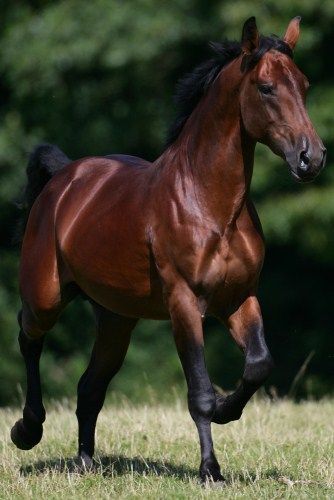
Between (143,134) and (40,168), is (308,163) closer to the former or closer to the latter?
(40,168)

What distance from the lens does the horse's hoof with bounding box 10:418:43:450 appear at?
278 inches

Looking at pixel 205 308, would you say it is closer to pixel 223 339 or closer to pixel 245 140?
pixel 245 140

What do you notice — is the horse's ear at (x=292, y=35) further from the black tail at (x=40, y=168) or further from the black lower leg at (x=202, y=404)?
the black tail at (x=40, y=168)

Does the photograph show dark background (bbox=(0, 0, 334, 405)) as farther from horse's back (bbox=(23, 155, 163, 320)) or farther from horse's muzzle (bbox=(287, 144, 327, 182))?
horse's muzzle (bbox=(287, 144, 327, 182))

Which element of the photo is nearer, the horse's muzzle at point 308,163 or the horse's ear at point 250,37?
the horse's muzzle at point 308,163

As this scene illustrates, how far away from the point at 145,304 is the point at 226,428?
2.11m

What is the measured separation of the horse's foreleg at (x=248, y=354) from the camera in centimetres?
592

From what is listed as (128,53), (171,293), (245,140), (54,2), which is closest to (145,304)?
(171,293)

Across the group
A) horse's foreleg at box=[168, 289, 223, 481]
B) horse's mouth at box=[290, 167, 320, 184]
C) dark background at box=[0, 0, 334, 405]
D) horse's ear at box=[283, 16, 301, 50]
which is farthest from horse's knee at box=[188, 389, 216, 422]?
dark background at box=[0, 0, 334, 405]

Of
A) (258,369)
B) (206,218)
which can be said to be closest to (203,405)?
(258,369)

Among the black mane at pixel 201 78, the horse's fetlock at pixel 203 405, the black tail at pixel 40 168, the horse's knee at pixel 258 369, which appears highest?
the black mane at pixel 201 78

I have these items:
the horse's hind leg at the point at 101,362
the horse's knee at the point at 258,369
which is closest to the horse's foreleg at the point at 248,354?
the horse's knee at the point at 258,369

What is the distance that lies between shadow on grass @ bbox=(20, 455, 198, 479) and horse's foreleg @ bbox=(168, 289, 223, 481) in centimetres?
40

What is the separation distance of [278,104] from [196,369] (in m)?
1.39
